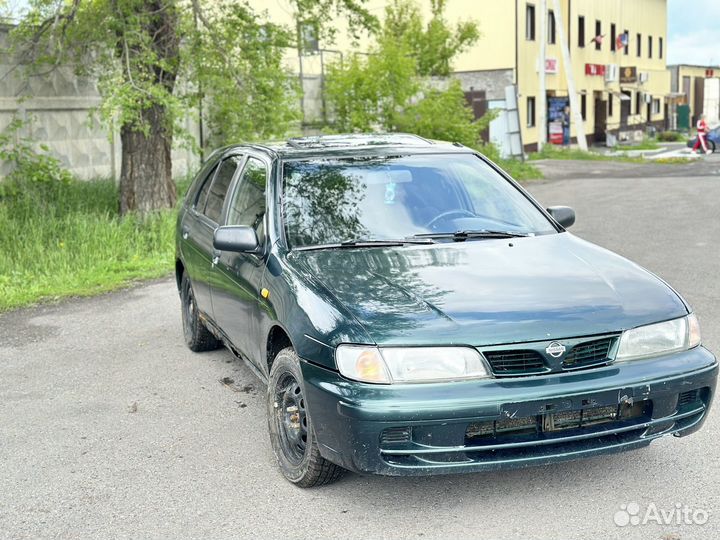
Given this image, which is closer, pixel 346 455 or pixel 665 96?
pixel 346 455

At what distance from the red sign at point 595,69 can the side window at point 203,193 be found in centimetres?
3873

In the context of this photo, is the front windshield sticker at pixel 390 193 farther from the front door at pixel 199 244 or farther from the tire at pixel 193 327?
the tire at pixel 193 327

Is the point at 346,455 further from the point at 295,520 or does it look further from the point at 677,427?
the point at 677,427

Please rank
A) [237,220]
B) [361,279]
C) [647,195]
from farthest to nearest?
[647,195] < [237,220] < [361,279]

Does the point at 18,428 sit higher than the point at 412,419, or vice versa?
the point at 412,419

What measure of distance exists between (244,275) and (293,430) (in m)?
1.10

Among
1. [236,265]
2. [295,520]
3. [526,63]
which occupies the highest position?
[526,63]

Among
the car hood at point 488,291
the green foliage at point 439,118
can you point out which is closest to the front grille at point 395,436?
the car hood at point 488,291

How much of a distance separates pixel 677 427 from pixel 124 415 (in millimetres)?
3180

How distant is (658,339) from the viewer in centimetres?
422

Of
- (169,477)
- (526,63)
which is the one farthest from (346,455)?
(526,63)

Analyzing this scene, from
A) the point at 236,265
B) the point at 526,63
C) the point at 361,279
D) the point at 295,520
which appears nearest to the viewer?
the point at 295,520

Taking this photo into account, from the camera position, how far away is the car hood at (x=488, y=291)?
13.1 feet

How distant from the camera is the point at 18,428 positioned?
5484 millimetres
